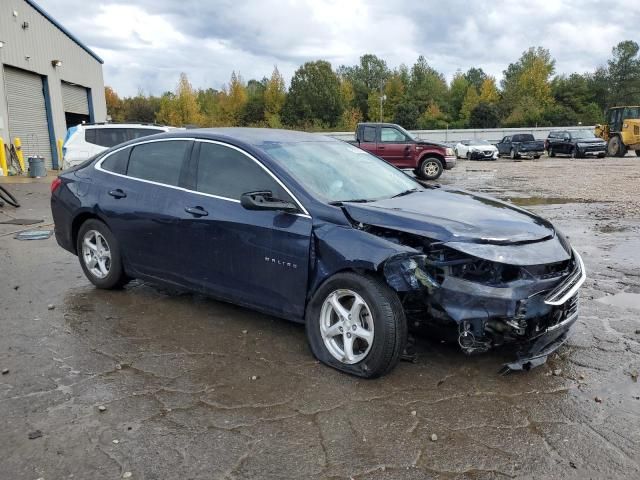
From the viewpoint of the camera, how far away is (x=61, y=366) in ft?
12.2

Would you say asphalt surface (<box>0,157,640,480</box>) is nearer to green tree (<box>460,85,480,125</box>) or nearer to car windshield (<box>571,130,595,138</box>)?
car windshield (<box>571,130,595,138</box>)

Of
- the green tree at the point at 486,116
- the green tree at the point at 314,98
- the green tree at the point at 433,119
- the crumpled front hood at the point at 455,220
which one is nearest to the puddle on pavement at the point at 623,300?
the crumpled front hood at the point at 455,220

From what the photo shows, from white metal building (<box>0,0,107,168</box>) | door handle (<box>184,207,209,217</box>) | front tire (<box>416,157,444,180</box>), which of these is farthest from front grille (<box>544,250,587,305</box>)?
white metal building (<box>0,0,107,168</box>)

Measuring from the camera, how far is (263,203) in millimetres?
3762

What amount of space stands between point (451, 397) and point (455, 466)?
2.31 ft

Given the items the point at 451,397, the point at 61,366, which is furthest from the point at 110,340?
the point at 451,397

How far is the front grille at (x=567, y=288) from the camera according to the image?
335 cm

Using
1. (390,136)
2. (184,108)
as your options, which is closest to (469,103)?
(184,108)

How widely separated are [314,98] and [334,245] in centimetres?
7269

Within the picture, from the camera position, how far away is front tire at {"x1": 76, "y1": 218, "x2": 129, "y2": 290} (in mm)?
5105

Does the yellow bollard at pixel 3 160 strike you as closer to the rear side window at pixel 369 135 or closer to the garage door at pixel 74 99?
the garage door at pixel 74 99

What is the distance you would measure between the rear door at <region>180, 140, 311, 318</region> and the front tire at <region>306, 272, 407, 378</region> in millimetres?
224

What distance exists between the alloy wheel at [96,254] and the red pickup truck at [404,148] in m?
13.1

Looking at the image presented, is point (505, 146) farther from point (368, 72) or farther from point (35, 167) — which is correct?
point (368, 72)
